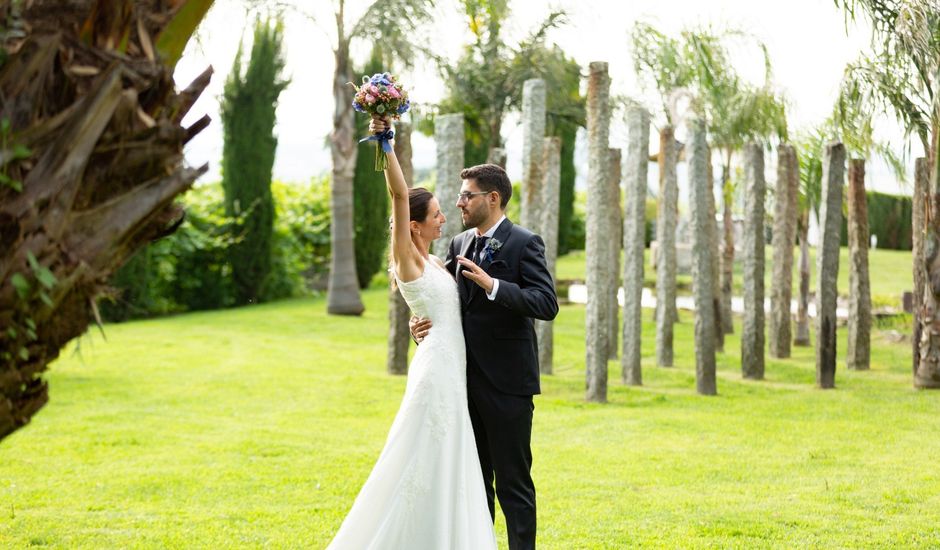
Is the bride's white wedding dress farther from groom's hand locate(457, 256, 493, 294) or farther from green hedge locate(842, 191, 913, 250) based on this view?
green hedge locate(842, 191, 913, 250)

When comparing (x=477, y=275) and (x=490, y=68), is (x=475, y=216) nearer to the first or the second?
(x=477, y=275)

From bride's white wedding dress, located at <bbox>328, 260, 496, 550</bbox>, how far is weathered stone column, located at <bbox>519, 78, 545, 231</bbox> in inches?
248

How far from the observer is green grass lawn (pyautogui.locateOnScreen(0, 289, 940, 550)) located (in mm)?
6391

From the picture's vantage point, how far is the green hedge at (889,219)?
3241 centimetres

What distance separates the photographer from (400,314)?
40.7ft

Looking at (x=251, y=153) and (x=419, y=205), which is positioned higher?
(x=251, y=153)

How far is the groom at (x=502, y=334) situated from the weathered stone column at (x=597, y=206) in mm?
5490

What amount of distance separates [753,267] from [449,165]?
367 cm

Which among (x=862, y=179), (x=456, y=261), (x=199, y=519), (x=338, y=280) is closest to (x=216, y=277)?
(x=338, y=280)

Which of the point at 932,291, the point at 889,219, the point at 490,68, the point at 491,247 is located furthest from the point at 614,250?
the point at 889,219

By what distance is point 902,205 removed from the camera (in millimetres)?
32250

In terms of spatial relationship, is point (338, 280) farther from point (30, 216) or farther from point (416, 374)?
point (30, 216)

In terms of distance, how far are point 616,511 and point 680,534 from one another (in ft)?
2.10

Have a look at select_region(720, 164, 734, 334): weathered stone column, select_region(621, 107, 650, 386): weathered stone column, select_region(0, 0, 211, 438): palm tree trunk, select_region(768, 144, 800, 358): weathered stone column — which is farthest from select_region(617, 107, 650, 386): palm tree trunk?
select_region(0, 0, 211, 438): palm tree trunk
